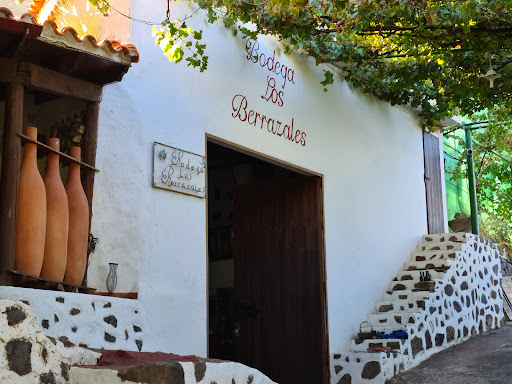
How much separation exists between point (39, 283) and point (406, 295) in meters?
5.80

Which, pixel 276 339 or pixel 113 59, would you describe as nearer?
pixel 113 59

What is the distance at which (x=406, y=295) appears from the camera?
945 centimetres

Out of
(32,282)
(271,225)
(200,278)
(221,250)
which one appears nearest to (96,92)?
(32,282)

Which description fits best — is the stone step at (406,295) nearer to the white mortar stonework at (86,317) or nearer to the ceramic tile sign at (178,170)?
the ceramic tile sign at (178,170)

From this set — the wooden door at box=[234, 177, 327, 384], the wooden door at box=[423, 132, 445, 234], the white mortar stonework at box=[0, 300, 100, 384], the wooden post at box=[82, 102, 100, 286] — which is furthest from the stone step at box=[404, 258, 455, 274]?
the white mortar stonework at box=[0, 300, 100, 384]

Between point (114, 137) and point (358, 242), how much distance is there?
4.30 metres

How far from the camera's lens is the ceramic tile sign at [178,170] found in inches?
247

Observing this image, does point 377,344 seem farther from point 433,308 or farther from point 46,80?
point 46,80

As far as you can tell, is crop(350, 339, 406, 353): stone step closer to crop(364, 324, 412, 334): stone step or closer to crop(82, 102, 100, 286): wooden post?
crop(364, 324, 412, 334): stone step

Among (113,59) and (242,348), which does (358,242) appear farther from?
(113,59)

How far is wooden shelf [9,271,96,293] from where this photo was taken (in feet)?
15.3

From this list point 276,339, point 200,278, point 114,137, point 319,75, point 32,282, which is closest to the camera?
point 32,282

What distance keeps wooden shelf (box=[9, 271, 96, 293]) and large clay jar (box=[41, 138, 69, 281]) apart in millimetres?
56

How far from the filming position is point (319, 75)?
9117 millimetres
